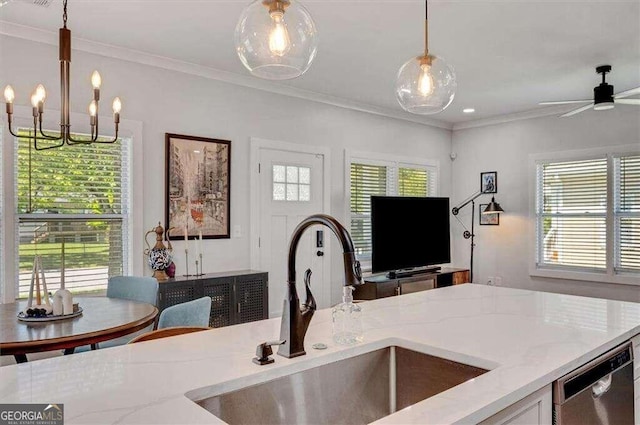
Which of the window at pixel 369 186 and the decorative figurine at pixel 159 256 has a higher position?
the window at pixel 369 186

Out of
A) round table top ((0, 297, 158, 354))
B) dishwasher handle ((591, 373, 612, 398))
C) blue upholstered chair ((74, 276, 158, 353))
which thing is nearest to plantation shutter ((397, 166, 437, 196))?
blue upholstered chair ((74, 276, 158, 353))

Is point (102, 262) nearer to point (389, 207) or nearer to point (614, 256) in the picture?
point (389, 207)

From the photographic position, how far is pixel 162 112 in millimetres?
3998

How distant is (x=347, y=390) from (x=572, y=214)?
207 inches

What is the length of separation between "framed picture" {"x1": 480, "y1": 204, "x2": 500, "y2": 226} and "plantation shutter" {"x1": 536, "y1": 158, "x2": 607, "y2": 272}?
555 millimetres

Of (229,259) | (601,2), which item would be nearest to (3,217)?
(229,259)

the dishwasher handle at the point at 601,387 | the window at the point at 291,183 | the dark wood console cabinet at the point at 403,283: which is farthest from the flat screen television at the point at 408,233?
the dishwasher handle at the point at 601,387

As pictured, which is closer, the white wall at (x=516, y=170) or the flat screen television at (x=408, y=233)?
the flat screen television at (x=408, y=233)

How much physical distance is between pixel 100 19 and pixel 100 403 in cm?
300

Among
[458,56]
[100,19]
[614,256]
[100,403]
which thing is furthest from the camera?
[614,256]

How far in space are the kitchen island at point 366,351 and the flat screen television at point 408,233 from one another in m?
3.20

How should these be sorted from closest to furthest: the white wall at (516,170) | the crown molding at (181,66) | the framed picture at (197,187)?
1. the crown molding at (181,66)
2. the framed picture at (197,187)
3. the white wall at (516,170)

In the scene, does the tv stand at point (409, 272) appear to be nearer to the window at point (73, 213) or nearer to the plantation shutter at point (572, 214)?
the plantation shutter at point (572, 214)

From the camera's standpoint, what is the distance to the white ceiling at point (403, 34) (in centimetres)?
304
